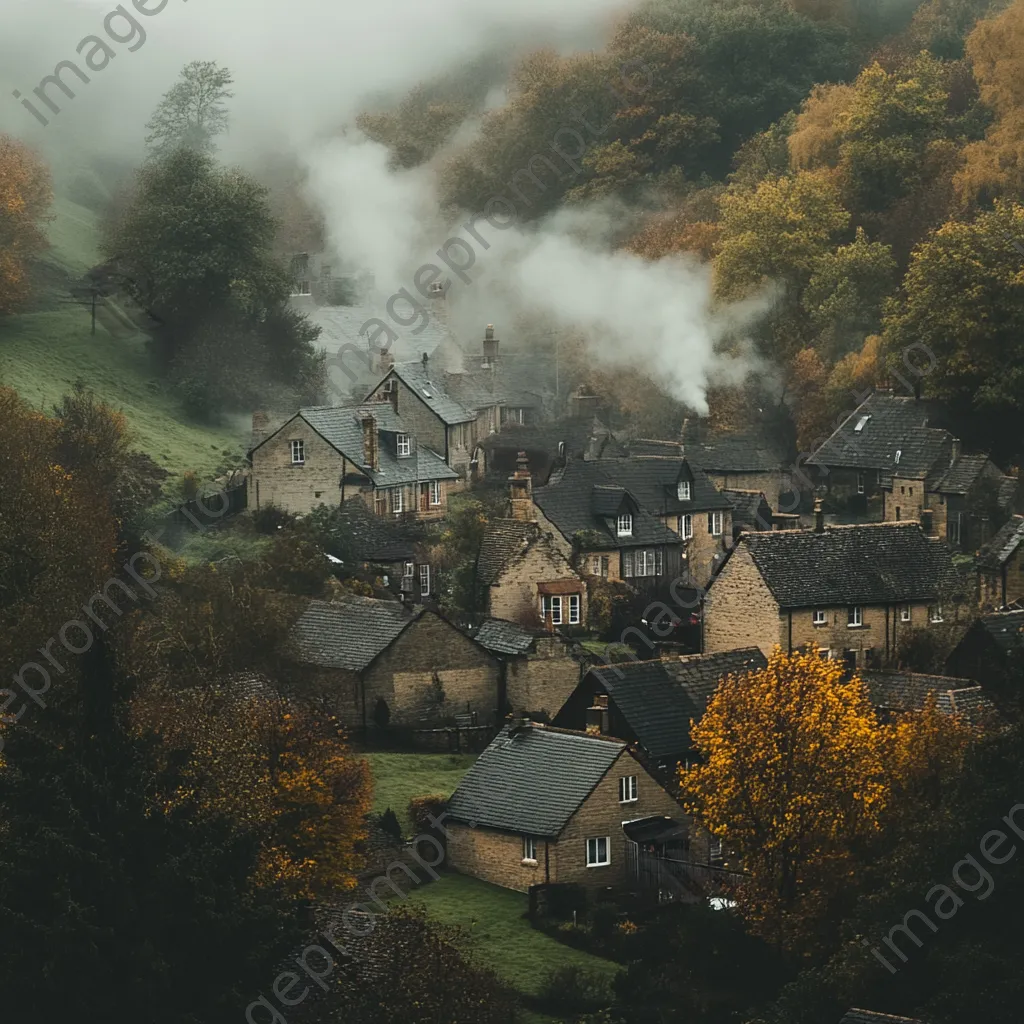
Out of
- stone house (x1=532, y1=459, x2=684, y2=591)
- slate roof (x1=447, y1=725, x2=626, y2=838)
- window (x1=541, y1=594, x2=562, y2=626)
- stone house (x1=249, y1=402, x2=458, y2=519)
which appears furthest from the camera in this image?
stone house (x1=249, y1=402, x2=458, y2=519)

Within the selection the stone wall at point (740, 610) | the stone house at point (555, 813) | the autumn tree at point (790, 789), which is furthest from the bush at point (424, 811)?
the stone wall at point (740, 610)

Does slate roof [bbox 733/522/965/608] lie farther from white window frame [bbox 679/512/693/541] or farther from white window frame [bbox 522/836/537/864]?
white window frame [bbox 522/836/537/864]

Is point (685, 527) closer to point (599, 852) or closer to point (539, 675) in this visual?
point (539, 675)

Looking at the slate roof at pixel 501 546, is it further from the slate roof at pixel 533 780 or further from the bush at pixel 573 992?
the bush at pixel 573 992

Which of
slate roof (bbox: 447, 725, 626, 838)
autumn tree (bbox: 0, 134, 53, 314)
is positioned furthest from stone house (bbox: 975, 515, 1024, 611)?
autumn tree (bbox: 0, 134, 53, 314)

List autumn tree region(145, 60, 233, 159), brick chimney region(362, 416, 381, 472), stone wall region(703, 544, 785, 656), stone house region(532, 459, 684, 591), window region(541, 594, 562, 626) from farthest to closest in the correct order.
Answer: autumn tree region(145, 60, 233, 159)
brick chimney region(362, 416, 381, 472)
stone house region(532, 459, 684, 591)
window region(541, 594, 562, 626)
stone wall region(703, 544, 785, 656)

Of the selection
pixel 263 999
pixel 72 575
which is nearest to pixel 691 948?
pixel 263 999

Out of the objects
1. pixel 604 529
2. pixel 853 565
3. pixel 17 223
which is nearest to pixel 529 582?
pixel 604 529
